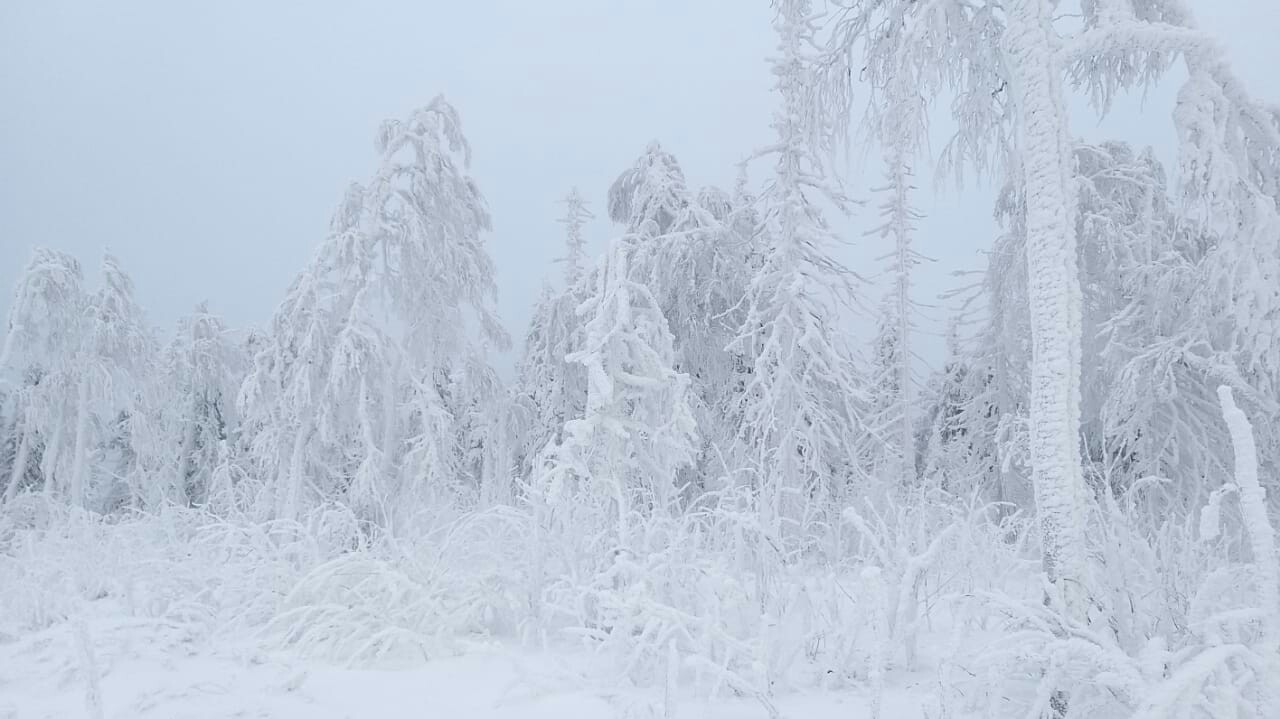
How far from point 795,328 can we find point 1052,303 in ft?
26.1

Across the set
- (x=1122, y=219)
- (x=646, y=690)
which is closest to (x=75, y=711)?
(x=646, y=690)

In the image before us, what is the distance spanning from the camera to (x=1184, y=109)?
4473 millimetres

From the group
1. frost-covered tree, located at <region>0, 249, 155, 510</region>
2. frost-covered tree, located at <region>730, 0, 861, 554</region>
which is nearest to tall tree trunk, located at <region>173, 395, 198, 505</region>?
frost-covered tree, located at <region>0, 249, 155, 510</region>

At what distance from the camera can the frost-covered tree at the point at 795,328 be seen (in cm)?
1219

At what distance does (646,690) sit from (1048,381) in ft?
9.49

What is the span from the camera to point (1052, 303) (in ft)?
13.8

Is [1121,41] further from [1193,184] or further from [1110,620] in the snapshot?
[1110,620]

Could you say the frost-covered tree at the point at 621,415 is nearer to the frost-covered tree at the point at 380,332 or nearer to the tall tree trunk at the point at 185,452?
the frost-covered tree at the point at 380,332

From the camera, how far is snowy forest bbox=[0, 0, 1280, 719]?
396cm

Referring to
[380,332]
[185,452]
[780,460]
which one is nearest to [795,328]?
[780,460]

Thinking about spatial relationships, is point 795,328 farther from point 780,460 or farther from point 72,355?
point 72,355

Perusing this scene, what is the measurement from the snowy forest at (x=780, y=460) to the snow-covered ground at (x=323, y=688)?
3 cm

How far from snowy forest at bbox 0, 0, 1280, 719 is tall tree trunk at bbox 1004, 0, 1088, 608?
0.7 inches

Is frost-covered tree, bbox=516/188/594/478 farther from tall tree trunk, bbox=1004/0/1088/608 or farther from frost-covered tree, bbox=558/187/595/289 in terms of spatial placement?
tall tree trunk, bbox=1004/0/1088/608
